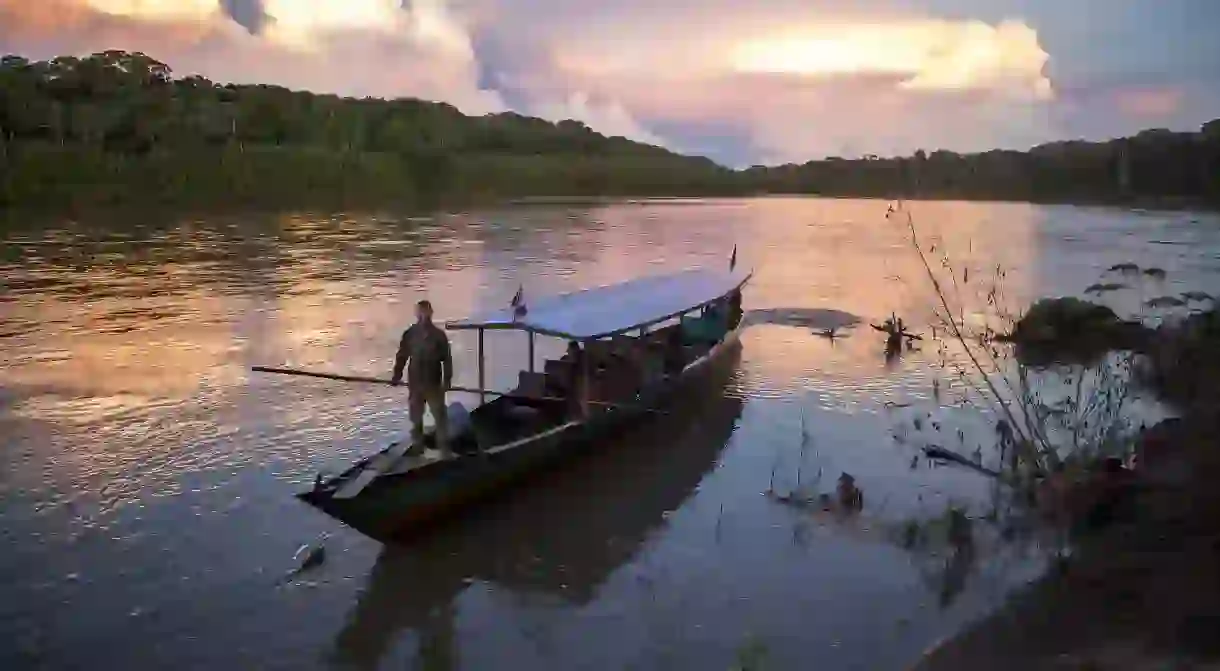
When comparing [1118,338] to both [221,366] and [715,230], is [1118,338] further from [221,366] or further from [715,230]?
[715,230]

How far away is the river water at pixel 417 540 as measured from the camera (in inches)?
325

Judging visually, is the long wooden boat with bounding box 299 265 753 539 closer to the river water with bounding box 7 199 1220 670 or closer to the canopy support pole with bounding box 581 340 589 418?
the canopy support pole with bounding box 581 340 589 418

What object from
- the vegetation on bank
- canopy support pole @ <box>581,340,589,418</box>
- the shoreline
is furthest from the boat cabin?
the shoreline

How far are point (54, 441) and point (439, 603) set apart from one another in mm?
6867

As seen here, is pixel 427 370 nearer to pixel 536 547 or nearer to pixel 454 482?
pixel 454 482

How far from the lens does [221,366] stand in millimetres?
17562

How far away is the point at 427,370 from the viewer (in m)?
9.98

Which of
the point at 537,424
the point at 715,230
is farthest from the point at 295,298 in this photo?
the point at 715,230

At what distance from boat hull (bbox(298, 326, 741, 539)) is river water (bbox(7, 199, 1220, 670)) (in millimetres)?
313

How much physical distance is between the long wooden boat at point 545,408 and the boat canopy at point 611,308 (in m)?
0.02

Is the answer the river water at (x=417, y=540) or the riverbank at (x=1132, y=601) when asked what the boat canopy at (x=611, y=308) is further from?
the riverbank at (x=1132, y=601)

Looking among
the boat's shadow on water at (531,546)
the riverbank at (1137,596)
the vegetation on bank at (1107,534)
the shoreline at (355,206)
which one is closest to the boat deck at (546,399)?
the boat's shadow on water at (531,546)

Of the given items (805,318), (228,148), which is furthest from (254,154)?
(805,318)

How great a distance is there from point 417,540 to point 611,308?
5422 mm
